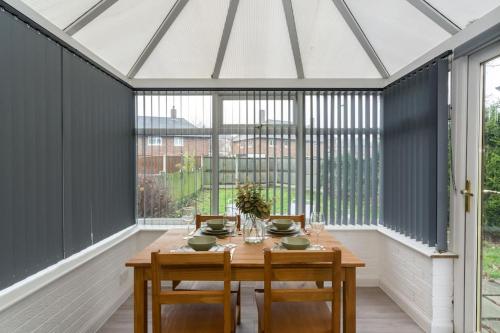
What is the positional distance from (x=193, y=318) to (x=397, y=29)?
9.44 ft

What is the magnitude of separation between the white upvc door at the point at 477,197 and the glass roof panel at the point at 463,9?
26 cm

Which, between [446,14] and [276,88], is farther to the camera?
[276,88]

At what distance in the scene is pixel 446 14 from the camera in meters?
2.30

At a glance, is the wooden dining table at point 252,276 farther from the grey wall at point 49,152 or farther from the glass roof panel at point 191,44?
the glass roof panel at point 191,44

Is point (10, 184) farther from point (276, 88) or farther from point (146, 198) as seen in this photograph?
point (276, 88)

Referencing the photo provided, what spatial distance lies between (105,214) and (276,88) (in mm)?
2278

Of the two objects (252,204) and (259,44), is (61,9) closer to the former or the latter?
(259,44)

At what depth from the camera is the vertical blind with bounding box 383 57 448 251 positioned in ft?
8.03

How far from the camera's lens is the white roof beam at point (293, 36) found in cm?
267

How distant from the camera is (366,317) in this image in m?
2.81

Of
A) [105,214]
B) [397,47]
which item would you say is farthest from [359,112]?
[105,214]

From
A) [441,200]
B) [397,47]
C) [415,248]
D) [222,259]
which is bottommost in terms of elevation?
[415,248]

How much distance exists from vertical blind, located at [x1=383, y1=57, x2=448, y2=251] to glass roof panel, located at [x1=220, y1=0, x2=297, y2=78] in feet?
4.06

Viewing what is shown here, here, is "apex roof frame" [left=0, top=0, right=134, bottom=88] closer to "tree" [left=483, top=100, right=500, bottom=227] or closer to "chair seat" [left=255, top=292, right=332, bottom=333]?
"chair seat" [left=255, top=292, right=332, bottom=333]
